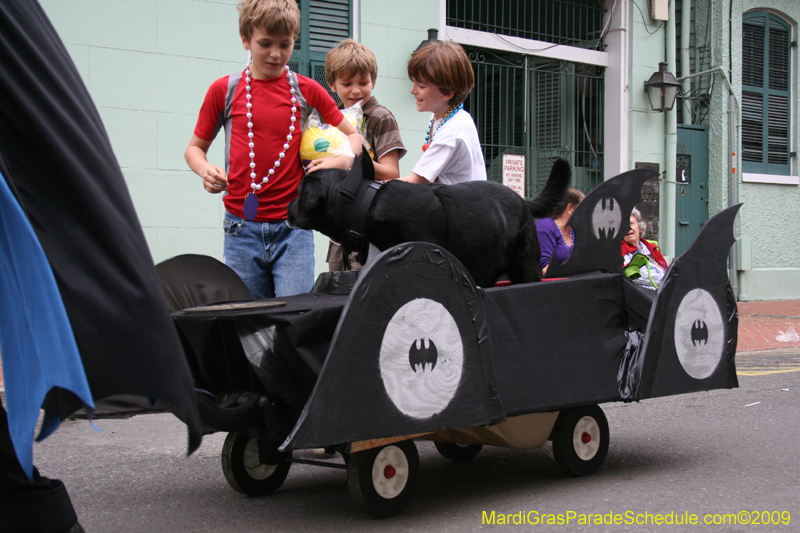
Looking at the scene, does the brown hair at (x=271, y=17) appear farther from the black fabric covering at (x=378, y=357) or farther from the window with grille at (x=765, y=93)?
the window with grille at (x=765, y=93)

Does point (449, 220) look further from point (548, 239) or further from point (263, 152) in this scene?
point (548, 239)

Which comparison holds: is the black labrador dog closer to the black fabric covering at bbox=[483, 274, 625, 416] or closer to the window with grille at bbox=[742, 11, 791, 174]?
the black fabric covering at bbox=[483, 274, 625, 416]

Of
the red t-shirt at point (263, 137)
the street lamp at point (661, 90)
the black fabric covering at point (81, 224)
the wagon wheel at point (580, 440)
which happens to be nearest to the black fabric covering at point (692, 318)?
the wagon wheel at point (580, 440)

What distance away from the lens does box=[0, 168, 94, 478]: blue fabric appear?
1205 millimetres

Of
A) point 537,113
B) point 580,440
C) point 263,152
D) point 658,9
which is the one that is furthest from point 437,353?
point 658,9

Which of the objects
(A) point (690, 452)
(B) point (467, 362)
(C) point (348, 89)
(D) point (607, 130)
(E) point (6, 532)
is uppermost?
(D) point (607, 130)

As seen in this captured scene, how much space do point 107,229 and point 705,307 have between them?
8.44 ft

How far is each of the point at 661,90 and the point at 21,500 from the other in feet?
36.4

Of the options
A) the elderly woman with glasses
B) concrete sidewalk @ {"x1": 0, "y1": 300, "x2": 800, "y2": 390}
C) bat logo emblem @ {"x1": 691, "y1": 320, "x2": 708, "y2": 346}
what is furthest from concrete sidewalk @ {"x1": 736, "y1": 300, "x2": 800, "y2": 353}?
bat logo emblem @ {"x1": 691, "y1": 320, "x2": 708, "y2": 346}

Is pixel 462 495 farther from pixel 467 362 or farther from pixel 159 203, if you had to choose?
pixel 159 203

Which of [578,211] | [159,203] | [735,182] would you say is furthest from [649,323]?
[735,182]

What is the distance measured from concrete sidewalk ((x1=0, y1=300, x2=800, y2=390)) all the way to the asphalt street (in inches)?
119

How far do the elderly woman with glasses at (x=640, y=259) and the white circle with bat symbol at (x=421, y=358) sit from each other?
235cm

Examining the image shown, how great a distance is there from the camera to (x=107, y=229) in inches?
52.7
